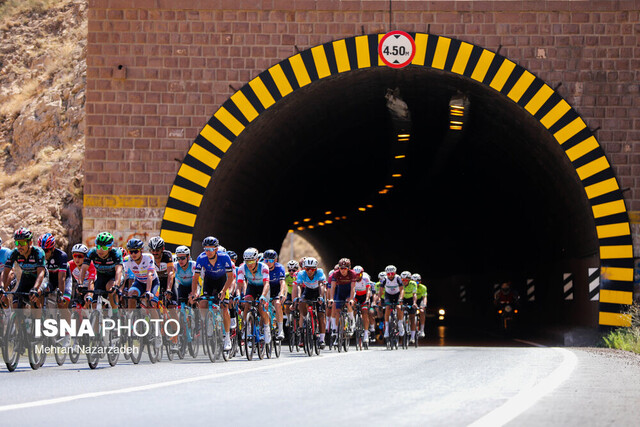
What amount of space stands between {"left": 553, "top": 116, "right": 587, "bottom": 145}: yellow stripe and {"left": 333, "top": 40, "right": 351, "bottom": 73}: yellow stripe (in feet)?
14.7

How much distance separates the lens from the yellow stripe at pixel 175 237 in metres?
22.6

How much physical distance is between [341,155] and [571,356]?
1401 cm

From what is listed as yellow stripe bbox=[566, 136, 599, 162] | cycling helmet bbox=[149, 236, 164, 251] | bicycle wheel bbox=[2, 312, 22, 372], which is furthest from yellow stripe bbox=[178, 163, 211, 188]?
bicycle wheel bbox=[2, 312, 22, 372]

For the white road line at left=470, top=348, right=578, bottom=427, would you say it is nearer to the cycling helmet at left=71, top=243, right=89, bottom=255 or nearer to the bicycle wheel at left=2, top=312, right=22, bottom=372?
the bicycle wheel at left=2, top=312, right=22, bottom=372

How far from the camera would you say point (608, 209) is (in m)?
22.8

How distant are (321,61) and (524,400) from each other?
1347 cm

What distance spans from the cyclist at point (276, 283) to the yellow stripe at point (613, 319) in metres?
7.45

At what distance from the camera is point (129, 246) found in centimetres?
1611

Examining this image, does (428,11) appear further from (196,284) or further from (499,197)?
(499,197)

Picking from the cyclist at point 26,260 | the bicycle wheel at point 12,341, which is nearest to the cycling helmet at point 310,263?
the cyclist at point 26,260

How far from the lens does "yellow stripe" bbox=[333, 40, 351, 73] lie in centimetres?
2284

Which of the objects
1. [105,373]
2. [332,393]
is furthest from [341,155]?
[332,393]

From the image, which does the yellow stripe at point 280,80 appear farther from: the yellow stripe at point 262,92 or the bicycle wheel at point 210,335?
the bicycle wheel at point 210,335

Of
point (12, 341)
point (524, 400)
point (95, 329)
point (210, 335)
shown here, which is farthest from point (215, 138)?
point (524, 400)
